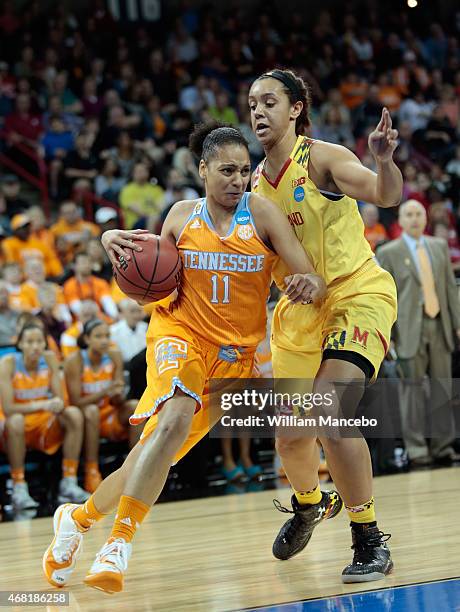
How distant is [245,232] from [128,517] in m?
1.21

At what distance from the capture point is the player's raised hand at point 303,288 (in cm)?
389

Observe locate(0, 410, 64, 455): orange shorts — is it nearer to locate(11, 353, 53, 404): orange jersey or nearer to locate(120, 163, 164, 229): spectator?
locate(11, 353, 53, 404): orange jersey

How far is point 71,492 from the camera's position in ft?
23.6

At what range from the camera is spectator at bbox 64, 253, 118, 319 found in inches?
356

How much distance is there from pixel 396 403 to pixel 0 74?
660 cm

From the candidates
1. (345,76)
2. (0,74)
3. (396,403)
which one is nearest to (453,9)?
(345,76)

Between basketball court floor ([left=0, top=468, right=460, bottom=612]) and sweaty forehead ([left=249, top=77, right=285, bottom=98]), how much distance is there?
2.00 m

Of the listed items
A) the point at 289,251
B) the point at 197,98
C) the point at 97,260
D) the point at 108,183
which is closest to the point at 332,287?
the point at 289,251

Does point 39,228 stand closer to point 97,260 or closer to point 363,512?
point 97,260

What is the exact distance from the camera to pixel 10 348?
7.82 m

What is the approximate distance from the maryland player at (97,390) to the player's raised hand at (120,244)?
11.9ft

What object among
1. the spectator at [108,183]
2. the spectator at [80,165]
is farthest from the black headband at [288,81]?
the spectator at [80,165]

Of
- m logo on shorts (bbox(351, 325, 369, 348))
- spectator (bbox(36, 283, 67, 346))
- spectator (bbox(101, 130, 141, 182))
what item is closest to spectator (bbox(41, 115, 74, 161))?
spectator (bbox(101, 130, 141, 182))

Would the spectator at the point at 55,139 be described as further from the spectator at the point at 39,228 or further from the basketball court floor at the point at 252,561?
the basketball court floor at the point at 252,561
